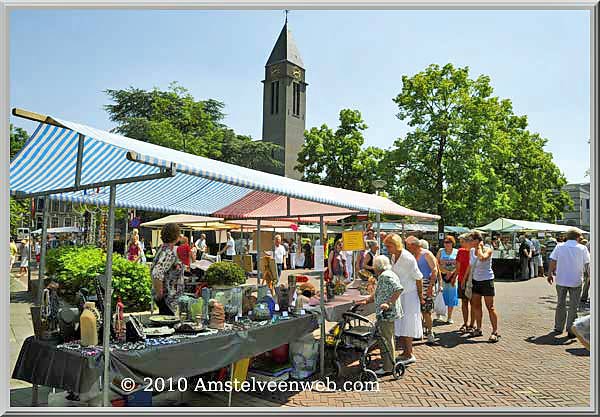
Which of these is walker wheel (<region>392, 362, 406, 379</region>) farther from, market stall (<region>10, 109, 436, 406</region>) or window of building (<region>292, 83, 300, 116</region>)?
window of building (<region>292, 83, 300, 116</region>)

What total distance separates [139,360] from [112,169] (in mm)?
2276

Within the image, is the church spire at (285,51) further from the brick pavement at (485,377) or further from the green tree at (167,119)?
the brick pavement at (485,377)

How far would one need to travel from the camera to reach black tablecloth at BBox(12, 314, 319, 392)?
11.3 ft

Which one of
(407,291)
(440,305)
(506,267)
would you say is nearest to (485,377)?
(407,291)

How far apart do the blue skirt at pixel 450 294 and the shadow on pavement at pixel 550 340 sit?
4.19ft

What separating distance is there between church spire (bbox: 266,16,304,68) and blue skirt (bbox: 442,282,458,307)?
2101 inches

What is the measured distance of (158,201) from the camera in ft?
25.1

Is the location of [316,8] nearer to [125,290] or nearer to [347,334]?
[347,334]

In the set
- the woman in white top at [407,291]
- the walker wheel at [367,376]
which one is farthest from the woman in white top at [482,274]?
the walker wheel at [367,376]

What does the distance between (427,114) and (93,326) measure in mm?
21099

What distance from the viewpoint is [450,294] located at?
27.9 ft

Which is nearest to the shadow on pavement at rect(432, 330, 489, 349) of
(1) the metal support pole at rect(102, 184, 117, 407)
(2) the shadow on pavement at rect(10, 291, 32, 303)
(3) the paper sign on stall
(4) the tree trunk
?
(3) the paper sign on stall

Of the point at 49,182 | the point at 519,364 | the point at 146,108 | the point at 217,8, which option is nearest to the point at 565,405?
the point at 519,364

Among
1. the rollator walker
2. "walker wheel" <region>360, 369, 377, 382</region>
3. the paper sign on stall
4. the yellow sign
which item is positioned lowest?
"walker wheel" <region>360, 369, 377, 382</region>
